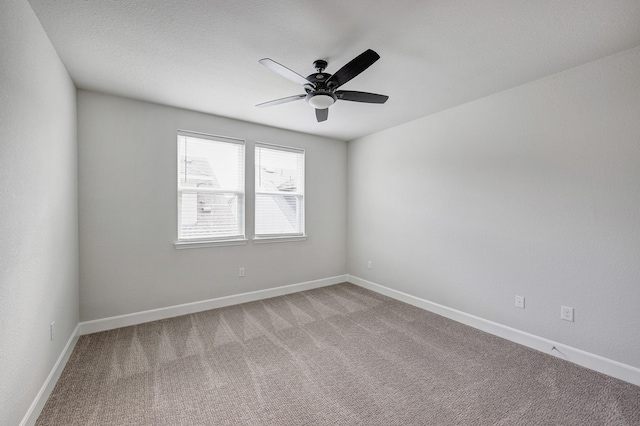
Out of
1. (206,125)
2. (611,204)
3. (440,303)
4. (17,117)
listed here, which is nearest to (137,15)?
(17,117)

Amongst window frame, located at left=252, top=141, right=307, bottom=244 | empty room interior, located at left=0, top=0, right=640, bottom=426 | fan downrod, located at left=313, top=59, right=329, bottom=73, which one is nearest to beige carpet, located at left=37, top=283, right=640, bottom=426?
empty room interior, located at left=0, top=0, right=640, bottom=426

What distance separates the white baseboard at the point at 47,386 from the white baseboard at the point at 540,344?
366 cm

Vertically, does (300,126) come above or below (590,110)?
above

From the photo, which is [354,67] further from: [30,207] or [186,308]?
[186,308]

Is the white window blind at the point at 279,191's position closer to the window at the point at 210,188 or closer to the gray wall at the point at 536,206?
the window at the point at 210,188

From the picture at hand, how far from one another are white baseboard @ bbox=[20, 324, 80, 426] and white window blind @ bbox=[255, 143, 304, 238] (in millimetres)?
2227

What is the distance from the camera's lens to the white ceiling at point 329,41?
1710 millimetres

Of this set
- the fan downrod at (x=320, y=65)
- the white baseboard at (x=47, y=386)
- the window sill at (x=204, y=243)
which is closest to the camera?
the white baseboard at (x=47, y=386)

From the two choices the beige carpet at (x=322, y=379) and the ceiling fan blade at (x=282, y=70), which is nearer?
the beige carpet at (x=322, y=379)

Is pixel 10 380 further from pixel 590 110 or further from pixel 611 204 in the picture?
pixel 590 110

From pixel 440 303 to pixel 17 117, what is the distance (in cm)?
409

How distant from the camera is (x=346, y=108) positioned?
10.9 ft

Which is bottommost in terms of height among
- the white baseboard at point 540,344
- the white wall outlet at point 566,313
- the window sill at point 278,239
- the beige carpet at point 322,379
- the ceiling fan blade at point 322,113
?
the beige carpet at point 322,379

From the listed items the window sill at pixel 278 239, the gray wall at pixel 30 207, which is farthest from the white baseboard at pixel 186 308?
the window sill at pixel 278 239
